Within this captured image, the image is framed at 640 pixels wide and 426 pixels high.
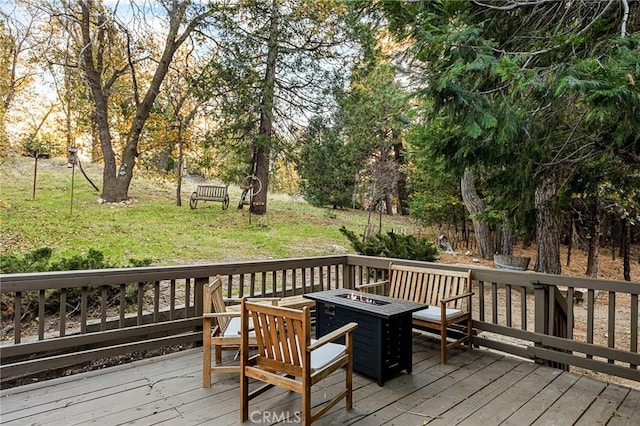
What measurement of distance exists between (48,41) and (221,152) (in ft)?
20.3

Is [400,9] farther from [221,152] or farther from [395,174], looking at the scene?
[221,152]

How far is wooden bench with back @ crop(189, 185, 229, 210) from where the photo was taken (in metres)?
11.8

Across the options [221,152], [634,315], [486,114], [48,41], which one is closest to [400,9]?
[486,114]

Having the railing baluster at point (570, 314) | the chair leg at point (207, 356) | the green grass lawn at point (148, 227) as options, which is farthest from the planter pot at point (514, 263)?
the chair leg at point (207, 356)

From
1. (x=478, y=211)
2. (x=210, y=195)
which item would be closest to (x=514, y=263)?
(x=478, y=211)

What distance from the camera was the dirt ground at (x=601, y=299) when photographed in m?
5.31

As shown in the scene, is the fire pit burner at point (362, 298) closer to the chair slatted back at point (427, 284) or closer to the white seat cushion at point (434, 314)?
the white seat cushion at point (434, 314)

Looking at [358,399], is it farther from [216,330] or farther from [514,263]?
[514,263]

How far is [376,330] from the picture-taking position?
291 centimetres

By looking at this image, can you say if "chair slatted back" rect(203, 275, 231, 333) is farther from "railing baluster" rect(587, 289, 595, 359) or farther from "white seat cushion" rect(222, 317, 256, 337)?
"railing baluster" rect(587, 289, 595, 359)

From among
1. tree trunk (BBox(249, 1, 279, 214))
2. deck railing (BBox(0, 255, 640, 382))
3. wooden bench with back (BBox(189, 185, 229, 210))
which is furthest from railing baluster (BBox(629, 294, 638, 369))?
wooden bench with back (BBox(189, 185, 229, 210))

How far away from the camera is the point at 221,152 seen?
10961 millimetres

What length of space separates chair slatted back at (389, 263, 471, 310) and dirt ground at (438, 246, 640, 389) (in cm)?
189

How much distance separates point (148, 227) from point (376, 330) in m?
7.63
